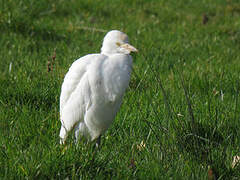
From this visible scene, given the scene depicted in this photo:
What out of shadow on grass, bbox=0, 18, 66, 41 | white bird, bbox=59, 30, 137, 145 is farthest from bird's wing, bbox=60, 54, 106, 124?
shadow on grass, bbox=0, 18, 66, 41

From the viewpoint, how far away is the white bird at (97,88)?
2689mm

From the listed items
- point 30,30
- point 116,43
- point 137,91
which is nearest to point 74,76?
point 116,43

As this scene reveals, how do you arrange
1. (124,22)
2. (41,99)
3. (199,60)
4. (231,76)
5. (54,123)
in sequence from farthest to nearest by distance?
(124,22) < (199,60) < (231,76) < (41,99) < (54,123)

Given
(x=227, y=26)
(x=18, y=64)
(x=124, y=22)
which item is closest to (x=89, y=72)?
(x=18, y=64)

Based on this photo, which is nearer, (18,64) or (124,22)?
(18,64)

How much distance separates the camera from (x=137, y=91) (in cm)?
425

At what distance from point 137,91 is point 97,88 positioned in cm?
153

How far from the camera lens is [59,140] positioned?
3.10 meters

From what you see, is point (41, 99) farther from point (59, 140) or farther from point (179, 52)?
point (179, 52)

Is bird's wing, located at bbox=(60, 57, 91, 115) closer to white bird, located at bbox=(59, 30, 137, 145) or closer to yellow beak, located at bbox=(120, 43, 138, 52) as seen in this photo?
white bird, located at bbox=(59, 30, 137, 145)

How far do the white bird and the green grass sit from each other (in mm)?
167

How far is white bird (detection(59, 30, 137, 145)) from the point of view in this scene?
269 cm

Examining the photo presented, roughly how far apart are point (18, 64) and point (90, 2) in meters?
3.29

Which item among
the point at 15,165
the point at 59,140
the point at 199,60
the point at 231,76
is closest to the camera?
the point at 15,165
